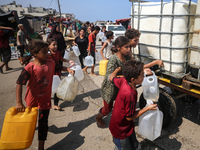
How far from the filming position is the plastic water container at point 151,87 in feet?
7.06

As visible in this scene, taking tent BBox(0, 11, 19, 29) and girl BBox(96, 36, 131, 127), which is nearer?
girl BBox(96, 36, 131, 127)

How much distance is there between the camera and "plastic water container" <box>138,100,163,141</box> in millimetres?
1896

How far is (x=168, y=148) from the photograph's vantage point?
95.9 inches

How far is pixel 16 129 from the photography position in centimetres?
Answer: 190

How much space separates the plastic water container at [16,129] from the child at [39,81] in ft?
0.34

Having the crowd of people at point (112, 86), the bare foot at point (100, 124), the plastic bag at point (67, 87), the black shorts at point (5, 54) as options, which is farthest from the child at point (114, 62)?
the black shorts at point (5, 54)

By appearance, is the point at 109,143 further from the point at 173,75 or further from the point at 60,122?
the point at 173,75

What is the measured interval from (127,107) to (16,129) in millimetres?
1385

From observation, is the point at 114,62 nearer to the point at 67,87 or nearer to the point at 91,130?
the point at 67,87

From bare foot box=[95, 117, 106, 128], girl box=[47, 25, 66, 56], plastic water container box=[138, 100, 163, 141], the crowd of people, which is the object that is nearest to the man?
girl box=[47, 25, 66, 56]

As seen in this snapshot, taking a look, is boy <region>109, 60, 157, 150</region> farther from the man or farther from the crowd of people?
the man

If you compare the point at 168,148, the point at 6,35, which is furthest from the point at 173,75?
the point at 6,35

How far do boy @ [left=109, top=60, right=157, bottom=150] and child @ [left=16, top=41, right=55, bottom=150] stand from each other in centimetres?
107

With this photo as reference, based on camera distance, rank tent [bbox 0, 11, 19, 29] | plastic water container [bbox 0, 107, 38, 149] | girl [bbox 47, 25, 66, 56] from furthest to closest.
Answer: tent [bbox 0, 11, 19, 29] < girl [bbox 47, 25, 66, 56] < plastic water container [bbox 0, 107, 38, 149]
